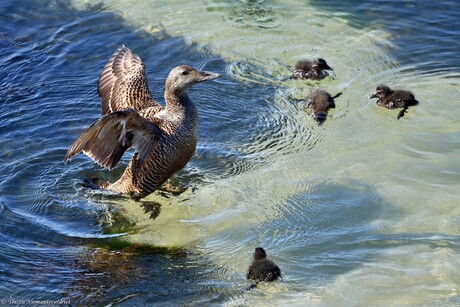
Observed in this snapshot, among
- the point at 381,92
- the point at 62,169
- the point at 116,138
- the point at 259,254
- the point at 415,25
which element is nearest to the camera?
the point at 259,254

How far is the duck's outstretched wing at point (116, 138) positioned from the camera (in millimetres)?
7289

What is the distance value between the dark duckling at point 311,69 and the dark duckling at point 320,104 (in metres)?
0.52

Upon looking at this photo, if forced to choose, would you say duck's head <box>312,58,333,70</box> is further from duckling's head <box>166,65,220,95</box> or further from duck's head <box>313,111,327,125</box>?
duckling's head <box>166,65,220,95</box>

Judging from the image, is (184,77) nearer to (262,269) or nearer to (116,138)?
(116,138)

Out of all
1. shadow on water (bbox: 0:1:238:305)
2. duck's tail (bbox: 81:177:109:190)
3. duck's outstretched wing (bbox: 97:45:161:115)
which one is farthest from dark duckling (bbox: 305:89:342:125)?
duck's tail (bbox: 81:177:109:190)

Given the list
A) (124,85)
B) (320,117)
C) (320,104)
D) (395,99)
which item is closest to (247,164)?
(320,117)

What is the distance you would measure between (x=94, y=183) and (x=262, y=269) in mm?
2681

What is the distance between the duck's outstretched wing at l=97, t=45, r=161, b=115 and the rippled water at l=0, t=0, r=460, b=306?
2.36ft

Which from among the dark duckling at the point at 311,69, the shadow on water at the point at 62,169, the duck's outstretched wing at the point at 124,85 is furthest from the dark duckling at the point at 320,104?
the duck's outstretched wing at the point at 124,85

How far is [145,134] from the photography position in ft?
25.5

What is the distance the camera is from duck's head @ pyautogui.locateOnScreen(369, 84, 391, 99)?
936cm

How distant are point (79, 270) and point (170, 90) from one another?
214 centimetres

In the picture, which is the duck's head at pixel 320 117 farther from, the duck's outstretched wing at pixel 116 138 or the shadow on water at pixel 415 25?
the duck's outstretched wing at pixel 116 138

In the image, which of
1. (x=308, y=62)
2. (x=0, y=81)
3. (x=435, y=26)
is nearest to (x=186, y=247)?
(x=308, y=62)
